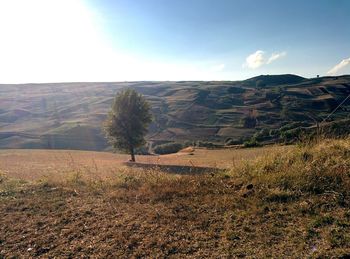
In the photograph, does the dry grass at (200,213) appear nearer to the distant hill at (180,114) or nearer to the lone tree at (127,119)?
the lone tree at (127,119)

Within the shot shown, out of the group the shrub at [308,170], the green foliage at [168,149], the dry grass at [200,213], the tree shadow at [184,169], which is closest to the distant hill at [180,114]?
the green foliage at [168,149]

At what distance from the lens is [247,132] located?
87.5 meters

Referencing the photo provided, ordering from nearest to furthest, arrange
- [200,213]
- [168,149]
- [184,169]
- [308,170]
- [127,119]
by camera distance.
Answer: [200,213]
[308,170]
[184,169]
[127,119]
[168,149]

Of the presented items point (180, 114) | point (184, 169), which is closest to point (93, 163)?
point (184, 169)

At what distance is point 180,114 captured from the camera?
117812 millimetres

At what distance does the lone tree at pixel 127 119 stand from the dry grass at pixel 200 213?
99.1 feet

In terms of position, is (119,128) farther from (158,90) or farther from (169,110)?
(158,90)

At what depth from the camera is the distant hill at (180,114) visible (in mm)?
88312

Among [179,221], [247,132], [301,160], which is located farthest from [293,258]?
[247,132]

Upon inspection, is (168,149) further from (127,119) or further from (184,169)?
(184,169)

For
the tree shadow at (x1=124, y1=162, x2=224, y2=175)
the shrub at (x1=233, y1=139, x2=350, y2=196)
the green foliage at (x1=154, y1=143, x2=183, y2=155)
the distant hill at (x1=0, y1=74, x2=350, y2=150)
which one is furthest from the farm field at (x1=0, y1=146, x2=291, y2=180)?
the distant hill at (x1=0, y1=74, x2=350, y2=150)

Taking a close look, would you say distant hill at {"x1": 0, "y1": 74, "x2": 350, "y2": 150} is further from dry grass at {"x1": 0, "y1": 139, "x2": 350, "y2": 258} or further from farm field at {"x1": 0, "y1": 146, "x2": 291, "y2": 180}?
dry grass at {"x1": 0, "y1": 139, "x2": 350, "y2": 258}

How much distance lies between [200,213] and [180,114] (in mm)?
112779

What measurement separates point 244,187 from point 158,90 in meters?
176
